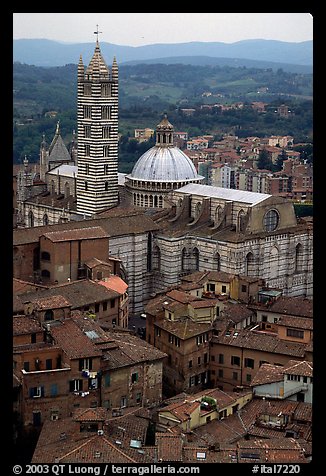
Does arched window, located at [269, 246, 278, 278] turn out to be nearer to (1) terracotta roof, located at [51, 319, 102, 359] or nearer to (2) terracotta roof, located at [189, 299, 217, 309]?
(2) terracotta roof, located at [189, 299, 217, 309]

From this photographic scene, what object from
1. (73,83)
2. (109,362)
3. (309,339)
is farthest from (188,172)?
(73,83)

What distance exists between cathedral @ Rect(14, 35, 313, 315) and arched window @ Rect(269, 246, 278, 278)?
0.03 metres

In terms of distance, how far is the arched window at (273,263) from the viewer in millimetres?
23359

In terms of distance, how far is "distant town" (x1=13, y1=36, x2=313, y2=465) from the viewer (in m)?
11.9

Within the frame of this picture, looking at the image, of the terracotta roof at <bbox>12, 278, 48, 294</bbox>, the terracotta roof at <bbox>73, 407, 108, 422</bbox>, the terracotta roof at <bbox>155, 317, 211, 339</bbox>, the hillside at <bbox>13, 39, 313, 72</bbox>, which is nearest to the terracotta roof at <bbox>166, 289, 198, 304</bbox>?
the terracotta roof at <bbox>155, 317, 211, 339</bbox>

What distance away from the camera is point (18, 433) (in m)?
12.3

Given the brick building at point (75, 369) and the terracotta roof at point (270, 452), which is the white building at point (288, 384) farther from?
the terracotta roof at point (270, 452)

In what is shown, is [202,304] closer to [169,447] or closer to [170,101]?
[169,447]

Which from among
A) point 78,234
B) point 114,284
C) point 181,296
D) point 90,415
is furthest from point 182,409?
point 78,234

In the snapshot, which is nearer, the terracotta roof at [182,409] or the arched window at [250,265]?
the terracotta roof at [182,409]

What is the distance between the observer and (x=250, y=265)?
75.0ft

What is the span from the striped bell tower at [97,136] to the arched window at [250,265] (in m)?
5.72

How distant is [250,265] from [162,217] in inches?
132

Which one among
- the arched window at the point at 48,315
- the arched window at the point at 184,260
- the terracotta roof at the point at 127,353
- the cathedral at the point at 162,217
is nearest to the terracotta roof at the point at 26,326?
the arched window at the point at 48,315
